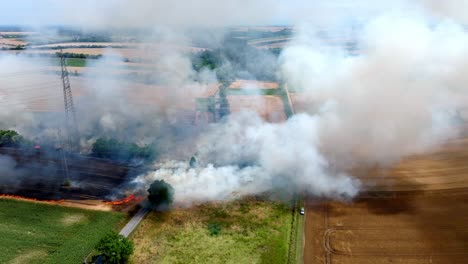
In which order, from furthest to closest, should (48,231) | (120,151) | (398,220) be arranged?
(120,151), (398,220), (48,231)

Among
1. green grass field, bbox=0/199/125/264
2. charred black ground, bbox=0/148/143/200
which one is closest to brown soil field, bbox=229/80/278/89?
charred black ground, bbox=0/148/143/200

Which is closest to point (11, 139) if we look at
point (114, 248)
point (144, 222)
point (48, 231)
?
point (48, 231)

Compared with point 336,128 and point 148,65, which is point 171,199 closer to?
point 336,128

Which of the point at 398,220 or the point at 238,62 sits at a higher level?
the point at 238,62

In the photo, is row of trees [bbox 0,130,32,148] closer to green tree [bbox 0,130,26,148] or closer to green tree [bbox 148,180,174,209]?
green tree [bbox 0,130,26,148]

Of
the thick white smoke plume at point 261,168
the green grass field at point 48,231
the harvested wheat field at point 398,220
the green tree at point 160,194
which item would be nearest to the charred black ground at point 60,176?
the green grass field at point 48,231

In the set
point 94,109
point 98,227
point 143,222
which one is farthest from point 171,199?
point 94,109

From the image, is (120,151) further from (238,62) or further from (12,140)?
(238,62)
